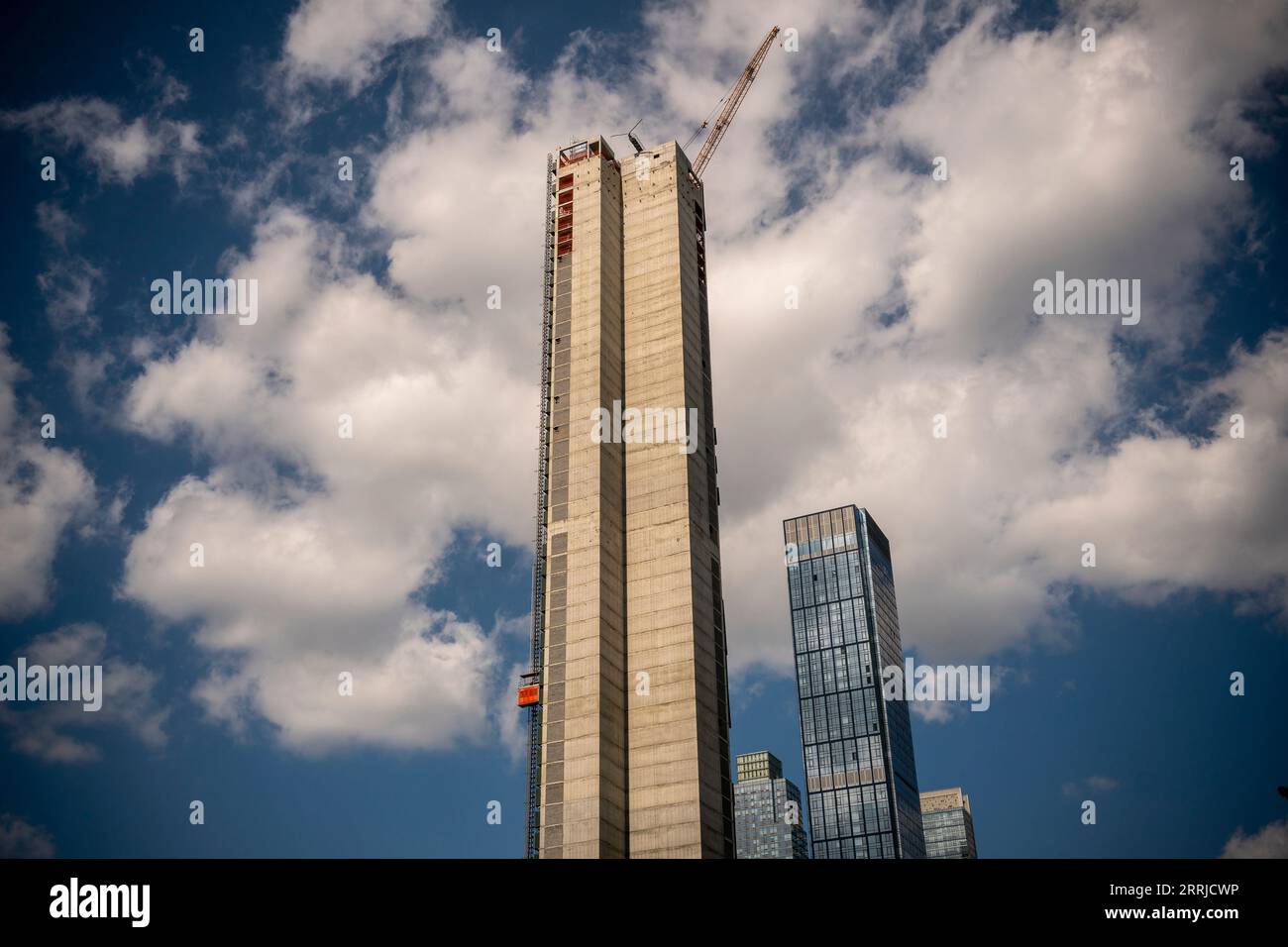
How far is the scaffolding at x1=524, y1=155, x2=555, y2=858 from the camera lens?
4572 inches

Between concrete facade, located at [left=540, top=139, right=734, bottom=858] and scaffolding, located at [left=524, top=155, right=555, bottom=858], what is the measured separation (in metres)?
2.77

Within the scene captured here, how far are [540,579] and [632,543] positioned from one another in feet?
40.3

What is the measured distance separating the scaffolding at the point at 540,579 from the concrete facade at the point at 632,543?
2.77 m

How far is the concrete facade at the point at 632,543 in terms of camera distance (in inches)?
4311

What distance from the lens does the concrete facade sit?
10950 cm

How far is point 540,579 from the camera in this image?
4990 inches

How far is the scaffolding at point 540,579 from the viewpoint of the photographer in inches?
4572
